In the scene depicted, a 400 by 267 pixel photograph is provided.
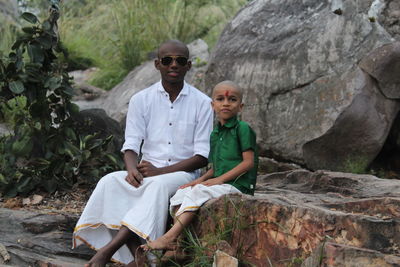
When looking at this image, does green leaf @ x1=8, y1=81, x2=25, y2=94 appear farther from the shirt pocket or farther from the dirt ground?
the shirt pocket

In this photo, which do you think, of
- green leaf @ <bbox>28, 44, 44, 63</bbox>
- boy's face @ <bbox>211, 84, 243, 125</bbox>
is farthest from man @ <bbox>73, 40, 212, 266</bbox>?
green leaf @ <bbox>28, 44, 44, 63</bbox>

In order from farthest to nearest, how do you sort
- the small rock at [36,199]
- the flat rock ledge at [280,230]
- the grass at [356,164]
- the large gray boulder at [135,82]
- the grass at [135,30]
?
the grass at [135,30], the large gray boulder at [135,82], the grass at [356,164], the small rock at [36,199], the flat rock ledge at [280,230]

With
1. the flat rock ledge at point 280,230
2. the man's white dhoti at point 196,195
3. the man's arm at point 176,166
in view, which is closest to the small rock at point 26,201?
the flat rock ledge at point 280,230

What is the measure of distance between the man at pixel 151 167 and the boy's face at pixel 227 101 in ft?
1.19

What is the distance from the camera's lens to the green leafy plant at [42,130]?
201 inches

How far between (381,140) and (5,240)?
3.21m

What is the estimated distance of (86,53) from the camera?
427 inches

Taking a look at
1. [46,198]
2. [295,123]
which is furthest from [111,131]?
[295,123]

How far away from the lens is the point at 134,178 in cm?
394

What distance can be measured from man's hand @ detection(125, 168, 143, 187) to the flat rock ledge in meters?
0.48

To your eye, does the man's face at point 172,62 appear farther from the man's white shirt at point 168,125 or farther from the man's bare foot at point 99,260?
the man's bare foot at point 99,260

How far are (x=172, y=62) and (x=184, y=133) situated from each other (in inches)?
16.8

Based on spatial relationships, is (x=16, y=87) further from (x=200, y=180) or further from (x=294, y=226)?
(x=294, y=226)

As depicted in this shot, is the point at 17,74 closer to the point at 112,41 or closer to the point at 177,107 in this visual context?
the point at 177,107
